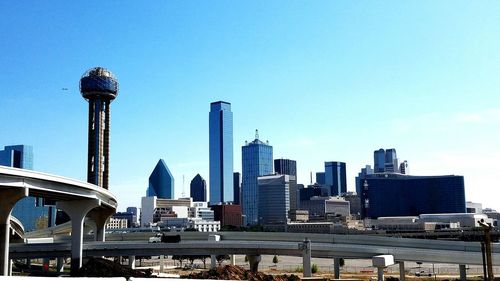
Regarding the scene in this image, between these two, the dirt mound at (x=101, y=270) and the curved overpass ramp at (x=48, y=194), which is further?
the dirt mound at (x=101, y=270)

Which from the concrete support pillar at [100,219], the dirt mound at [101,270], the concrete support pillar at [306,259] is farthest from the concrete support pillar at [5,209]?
the concrete support pillar at [100,219]

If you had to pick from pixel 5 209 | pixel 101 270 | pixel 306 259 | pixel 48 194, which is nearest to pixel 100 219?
pixel 48 194

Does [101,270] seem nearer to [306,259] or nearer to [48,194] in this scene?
[48,194]

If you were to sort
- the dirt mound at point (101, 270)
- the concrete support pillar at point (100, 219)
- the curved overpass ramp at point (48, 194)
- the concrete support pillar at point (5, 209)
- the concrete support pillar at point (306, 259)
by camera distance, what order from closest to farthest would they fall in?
the curved overpass ramp at point (48, 194)
the concrete support pillar at point (5, 209)
the dirt mound at point (101, 270)
the concrete support pillar at point (306, 259)
the concrete support pillar at point (100, 219)

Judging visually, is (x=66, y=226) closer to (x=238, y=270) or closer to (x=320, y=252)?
(x=320, y=252)

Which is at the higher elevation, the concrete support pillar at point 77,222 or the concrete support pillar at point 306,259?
the concrete support pillar at point 77,222

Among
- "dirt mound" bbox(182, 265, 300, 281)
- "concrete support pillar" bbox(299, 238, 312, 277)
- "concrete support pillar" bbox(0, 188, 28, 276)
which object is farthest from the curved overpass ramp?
"concrete support pillar" bbox(299, 238, 312, 277)

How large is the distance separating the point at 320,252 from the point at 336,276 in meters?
4.80

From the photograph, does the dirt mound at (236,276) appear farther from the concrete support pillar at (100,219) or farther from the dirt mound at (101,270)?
the concrete support pillar at (100,219)

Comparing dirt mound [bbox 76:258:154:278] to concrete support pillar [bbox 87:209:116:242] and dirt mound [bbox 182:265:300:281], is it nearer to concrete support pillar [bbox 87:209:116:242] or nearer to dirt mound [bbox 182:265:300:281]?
dirt mound [bbox 182:265:300:281]

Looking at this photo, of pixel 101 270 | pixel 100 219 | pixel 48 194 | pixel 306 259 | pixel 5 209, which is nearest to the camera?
pixel 5 209

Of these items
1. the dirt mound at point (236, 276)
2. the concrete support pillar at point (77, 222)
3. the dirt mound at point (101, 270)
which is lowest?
the dirt mound at point (236, 276)

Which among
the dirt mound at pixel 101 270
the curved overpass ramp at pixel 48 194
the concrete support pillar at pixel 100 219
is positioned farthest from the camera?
the concrete support pillar at pixel 100 219

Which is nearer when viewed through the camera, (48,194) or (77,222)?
(48,194)
